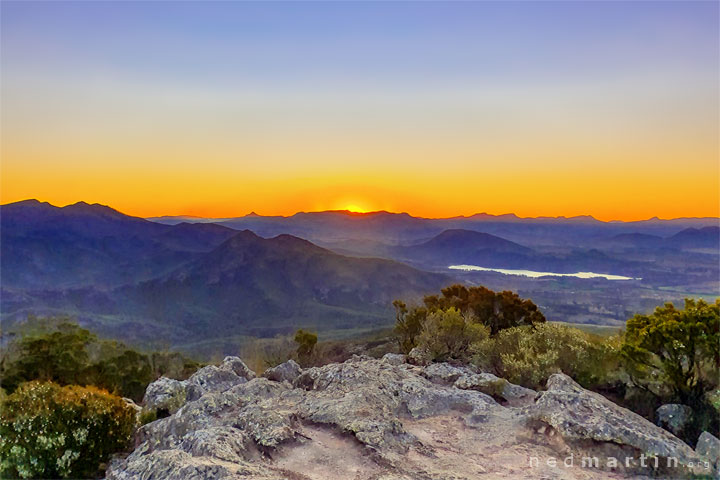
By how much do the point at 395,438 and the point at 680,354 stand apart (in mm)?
12419

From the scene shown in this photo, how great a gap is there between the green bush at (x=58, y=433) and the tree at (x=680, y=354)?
58.8ft

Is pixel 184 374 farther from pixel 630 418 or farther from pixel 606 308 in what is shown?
pixel 606 308

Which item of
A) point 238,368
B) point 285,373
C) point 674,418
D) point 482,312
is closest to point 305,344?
point 482,312

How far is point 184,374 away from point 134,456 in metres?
30.0

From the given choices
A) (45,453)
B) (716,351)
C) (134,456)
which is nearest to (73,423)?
(45,453)

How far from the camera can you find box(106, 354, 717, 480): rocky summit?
29.9 feet

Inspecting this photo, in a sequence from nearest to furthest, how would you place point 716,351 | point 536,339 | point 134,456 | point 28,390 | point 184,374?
1. point 134,456
2. point 28,390
3. point 716,351
4. point 536,339
5. point 184,374

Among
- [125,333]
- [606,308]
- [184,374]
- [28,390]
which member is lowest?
[125,333]

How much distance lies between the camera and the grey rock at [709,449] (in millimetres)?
11488

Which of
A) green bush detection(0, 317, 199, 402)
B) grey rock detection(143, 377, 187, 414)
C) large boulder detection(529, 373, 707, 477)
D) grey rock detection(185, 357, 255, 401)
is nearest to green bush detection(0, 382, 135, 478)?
grey rock detection(143, 377, 187, 414)

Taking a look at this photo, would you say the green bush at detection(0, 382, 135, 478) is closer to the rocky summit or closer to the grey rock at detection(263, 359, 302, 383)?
the rocky summit

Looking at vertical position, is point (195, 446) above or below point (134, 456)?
above

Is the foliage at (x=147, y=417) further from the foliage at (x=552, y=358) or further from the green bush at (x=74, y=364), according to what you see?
the foliage at (x=552, y=358)

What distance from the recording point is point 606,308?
17475cm
